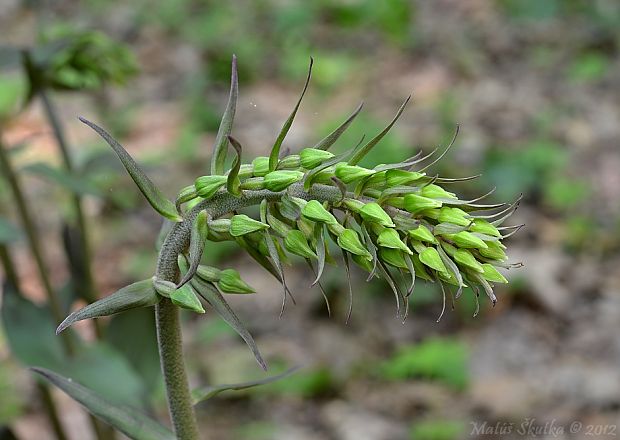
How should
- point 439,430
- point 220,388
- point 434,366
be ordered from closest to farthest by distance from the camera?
point 220,388 → point 439,430 → point 434,366

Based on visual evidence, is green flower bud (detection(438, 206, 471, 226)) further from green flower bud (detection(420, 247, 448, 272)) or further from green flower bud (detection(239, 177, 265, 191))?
green flower bud (detection(239, 177, 265, 191))

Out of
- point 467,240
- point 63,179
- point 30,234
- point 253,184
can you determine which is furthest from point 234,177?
point 30,234

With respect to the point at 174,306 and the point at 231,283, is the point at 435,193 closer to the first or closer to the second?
the point at 231,283

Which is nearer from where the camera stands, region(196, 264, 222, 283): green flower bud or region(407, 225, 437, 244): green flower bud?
region(407, 225, 437, 244): green flower bud

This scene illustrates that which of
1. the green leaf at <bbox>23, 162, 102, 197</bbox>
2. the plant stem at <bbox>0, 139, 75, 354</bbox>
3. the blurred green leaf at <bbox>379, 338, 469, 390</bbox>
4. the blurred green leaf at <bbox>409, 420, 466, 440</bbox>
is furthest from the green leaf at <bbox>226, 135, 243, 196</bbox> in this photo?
the blurred green leaf at <bbox>379, 338, 469, 390</bbox>

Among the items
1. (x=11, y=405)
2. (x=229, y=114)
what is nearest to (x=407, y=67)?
(x=11, y=405)

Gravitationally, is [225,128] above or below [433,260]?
Answer: above

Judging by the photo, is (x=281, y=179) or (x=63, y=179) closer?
(x=281, y=179)
